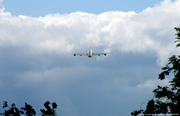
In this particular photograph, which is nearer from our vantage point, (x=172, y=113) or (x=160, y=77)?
(x=172, y=113)

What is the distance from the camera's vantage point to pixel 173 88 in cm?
2744

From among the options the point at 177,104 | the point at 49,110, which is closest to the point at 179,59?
the point at 177,104

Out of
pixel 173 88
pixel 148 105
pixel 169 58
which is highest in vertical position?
pixel 169 58

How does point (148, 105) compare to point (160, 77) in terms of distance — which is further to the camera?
point (160, 77)

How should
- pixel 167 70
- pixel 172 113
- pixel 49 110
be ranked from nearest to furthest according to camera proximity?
pixel 172 113 < pixel 167 70 < pixel 49 110

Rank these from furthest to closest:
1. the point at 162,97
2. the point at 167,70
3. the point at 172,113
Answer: the point at 167,70 → the point at 162,97 → the point at 172,113

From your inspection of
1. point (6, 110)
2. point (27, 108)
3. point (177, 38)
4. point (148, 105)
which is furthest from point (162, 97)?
point (6, 110)

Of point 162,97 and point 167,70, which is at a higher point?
point 167,70

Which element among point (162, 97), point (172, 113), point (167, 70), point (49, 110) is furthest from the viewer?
point (49, 110)

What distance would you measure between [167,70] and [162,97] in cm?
400

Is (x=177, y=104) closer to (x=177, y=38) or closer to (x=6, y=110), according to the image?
(x=177, y=38)

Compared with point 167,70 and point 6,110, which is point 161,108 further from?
point 6,110

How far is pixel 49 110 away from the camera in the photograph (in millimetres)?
32156

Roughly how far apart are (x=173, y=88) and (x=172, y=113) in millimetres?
4229
